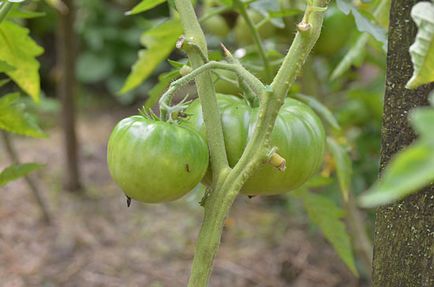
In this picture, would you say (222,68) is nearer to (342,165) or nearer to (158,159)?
(158,159)

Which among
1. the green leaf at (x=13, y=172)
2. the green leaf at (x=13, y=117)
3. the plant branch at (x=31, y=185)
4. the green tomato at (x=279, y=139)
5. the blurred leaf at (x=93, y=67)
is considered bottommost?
the blurred leaf at (x=93, y=67)

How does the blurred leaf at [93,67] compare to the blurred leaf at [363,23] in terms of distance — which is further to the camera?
the blurred leaf at [93,67]

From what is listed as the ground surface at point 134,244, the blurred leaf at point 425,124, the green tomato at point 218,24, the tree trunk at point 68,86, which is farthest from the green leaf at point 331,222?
the tree trunk at point 68,86

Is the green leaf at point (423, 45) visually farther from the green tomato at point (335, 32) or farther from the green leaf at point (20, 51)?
the green tomato at point (335, 32)

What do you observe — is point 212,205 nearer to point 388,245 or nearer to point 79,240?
point 388,245

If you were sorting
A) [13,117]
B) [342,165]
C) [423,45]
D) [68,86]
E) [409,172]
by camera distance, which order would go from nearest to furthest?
[409,172], [423,45], [13,117], [342,165], [68,86]

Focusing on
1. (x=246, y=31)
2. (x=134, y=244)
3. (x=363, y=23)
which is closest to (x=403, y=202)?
(x=363, y=23)

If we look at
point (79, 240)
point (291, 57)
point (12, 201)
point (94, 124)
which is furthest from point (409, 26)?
point (94, 124)
